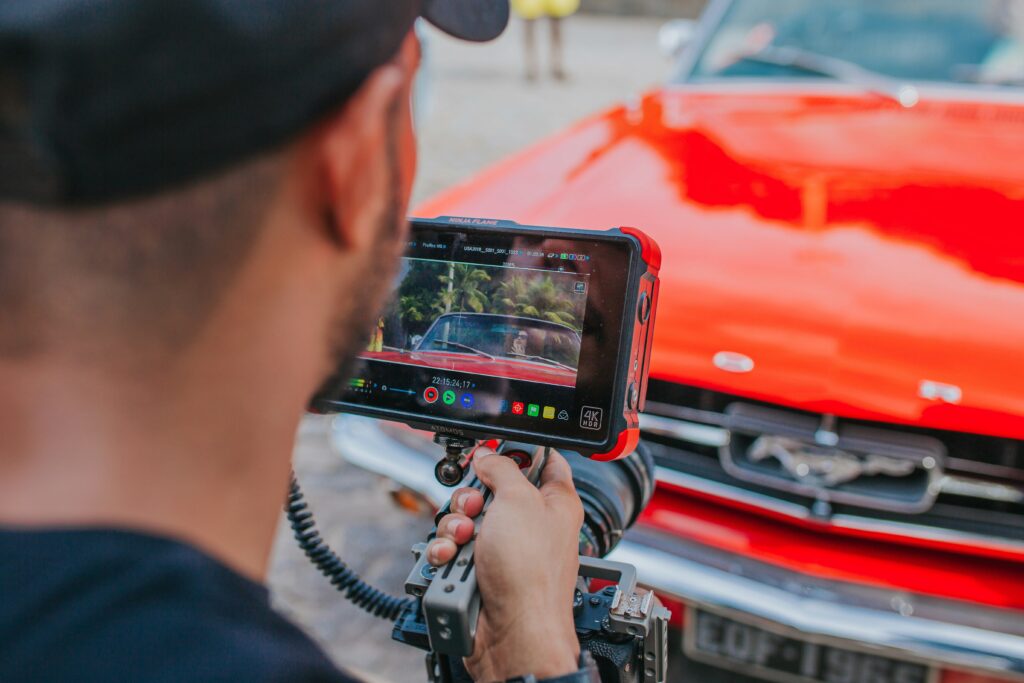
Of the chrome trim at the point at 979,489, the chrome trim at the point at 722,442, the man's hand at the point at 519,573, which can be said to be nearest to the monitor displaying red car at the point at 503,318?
the man's hand at the point at 519,573

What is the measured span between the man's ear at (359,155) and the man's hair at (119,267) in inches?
2.4

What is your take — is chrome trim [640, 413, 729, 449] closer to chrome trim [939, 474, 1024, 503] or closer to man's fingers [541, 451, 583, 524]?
chrome trim [939, 474, 1024, 503]

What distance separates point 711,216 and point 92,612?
6.20ft

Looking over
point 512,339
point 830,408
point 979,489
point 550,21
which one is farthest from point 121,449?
point 550,21

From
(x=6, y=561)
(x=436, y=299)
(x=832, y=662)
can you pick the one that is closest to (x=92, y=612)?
(x=6, y=561)

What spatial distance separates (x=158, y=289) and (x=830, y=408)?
60.9 inches

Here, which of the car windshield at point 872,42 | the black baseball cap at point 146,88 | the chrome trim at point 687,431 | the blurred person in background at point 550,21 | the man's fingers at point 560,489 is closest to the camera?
the black baseball cap at point 146,88

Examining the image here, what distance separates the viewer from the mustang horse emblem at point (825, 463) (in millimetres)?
2010

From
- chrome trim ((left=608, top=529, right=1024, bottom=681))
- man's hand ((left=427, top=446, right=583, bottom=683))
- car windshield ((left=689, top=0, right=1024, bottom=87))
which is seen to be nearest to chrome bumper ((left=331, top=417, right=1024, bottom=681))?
chrome trim ((left=608, top=529, right=1024, bottom=681))

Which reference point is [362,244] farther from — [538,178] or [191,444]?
[538,178]

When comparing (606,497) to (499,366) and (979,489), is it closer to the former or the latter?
(499,366)

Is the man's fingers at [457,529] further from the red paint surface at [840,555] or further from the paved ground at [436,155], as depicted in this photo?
the paved ground at [436,155]

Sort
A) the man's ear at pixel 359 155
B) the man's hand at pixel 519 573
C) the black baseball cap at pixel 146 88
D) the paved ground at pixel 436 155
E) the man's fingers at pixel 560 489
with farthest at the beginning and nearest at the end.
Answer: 1. the paved ground at pixel 436 155
2. the man's fingers at pixel 560 489
3. the man's hand at pixel 519 573
4. the man's ear at pixel 359 155
5. the black baseball cap at pixel 146 88

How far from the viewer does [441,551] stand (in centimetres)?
103
